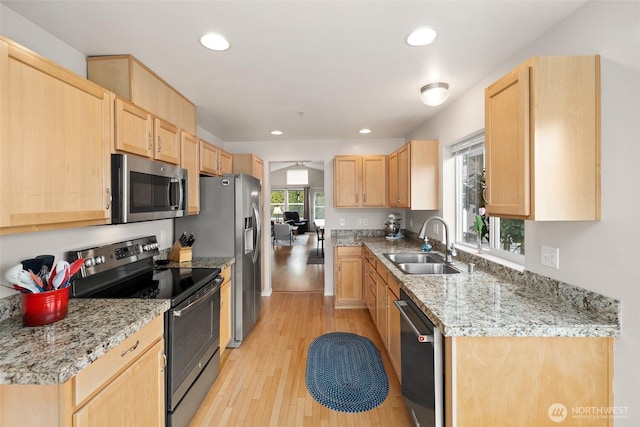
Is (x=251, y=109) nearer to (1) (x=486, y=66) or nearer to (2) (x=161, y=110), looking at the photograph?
(2) (x=161, y=110)

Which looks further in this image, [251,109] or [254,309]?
[254,309]

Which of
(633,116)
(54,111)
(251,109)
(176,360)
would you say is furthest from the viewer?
(251,109)

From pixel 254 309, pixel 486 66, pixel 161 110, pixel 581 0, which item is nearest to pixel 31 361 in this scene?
pixel 161 110

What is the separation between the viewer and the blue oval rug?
2.03m

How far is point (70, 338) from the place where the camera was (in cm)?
113

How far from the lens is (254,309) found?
3.20m

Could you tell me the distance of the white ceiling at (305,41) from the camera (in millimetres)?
1391

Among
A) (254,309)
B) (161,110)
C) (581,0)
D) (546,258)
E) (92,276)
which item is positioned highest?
(581,0)

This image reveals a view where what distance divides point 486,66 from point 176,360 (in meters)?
2.82

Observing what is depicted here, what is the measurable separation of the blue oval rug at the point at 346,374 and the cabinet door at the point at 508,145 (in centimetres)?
158

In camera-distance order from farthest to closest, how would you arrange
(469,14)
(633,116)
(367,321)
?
(367,321)
(469,14)
(633,116)

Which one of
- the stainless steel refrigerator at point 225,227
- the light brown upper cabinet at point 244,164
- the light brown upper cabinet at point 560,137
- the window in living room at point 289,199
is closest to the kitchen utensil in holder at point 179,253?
the stainless steel refrigerator at point 225,227

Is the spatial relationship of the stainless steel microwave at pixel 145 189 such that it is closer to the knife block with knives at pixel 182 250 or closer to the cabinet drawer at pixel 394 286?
the knife block with knives at pixel 182 250

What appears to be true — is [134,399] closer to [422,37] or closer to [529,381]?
[529,381]
